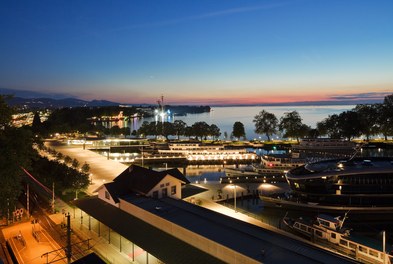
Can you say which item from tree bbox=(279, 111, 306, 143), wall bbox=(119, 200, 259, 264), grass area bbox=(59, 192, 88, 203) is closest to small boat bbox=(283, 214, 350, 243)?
wall bbox=(119, 200, 259, 264)

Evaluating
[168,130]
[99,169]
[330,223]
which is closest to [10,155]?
[330,223]

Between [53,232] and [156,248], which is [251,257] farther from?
[53,232]

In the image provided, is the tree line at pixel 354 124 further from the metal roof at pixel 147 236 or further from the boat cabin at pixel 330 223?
the metal roof at pixel 147 236

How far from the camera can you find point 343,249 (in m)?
18.8

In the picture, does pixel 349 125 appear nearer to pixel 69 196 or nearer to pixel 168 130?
pixel 168 130

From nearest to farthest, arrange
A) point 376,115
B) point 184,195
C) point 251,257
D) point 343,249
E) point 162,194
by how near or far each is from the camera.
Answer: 1. point 251,257
2. point 343,249
3. point 162,194
4. point 184,195
5. point 376,115

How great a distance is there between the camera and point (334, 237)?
63.7ft

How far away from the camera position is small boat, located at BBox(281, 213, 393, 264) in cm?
1719

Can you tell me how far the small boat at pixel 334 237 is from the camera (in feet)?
56.4

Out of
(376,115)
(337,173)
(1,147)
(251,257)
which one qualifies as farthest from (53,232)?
(376,115)

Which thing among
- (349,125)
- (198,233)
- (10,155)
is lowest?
(198,233)

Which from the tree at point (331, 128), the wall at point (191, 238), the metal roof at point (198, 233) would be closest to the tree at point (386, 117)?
the tree at point (331, 128)

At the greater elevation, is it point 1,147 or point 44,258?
point 1,147

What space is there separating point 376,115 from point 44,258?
86.0 m
